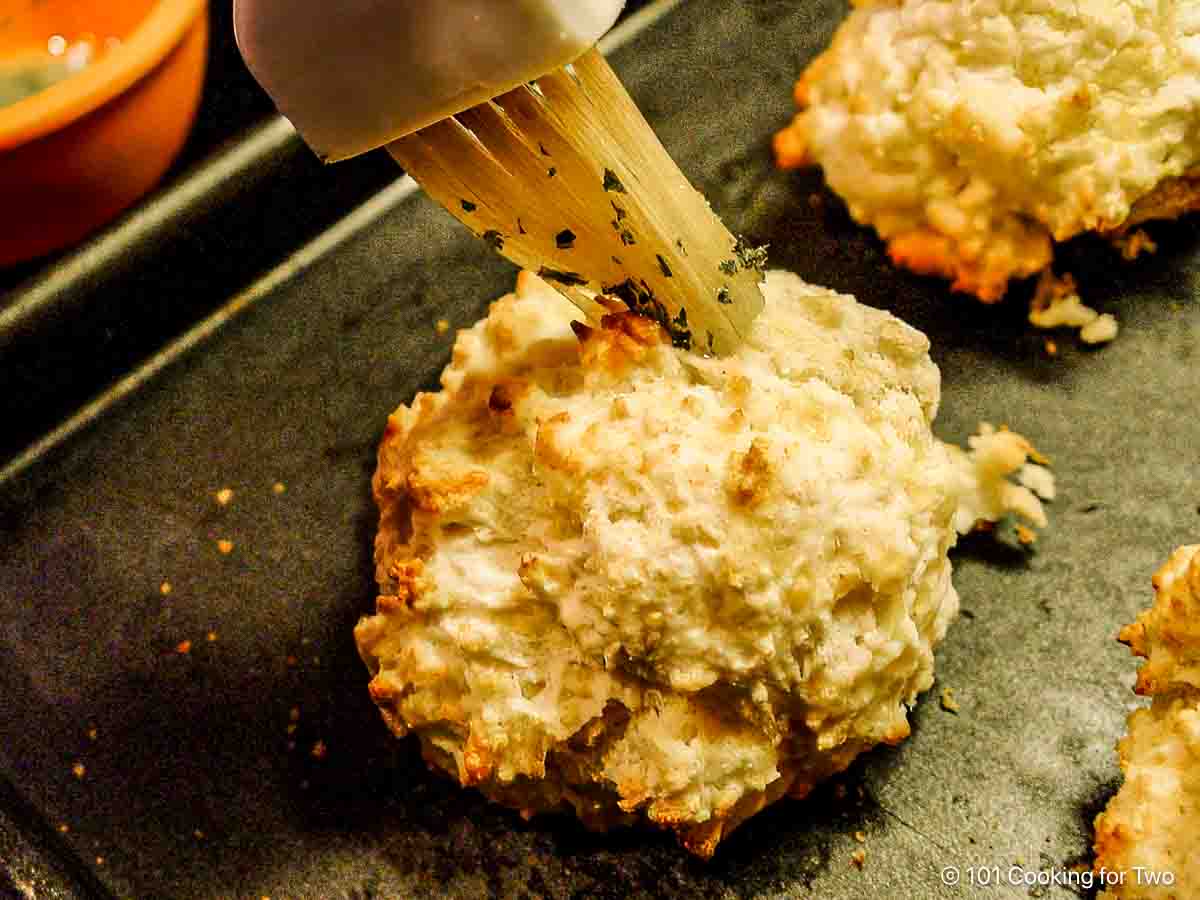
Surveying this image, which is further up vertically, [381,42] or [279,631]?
[381,42]

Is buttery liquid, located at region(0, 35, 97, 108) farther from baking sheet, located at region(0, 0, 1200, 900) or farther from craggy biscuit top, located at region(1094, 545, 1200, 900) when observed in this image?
craggy biscuit top, located at region(1094, 545, 1200, 900)

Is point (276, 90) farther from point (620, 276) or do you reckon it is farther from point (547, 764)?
point (547, 764)

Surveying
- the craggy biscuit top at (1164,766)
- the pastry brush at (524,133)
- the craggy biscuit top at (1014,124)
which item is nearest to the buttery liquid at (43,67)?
the pastry brush at (524,133)

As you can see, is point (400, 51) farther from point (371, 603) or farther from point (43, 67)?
point (43, 67)

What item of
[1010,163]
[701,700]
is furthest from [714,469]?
[1010,163]

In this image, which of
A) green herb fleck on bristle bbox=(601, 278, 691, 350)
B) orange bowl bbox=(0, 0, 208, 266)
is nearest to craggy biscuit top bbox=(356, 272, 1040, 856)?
green herb fleck on bristle bbox=(601, 278, 691, 350)
